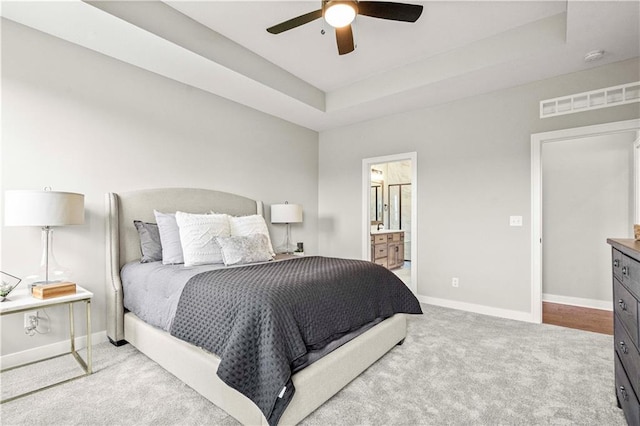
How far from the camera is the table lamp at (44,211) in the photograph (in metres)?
2.07

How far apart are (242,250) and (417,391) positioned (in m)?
1.73

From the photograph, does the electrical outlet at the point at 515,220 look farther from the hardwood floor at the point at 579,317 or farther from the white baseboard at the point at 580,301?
the white baseboard at the point at 580,301

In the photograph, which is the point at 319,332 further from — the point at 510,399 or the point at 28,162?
the point at 28,162

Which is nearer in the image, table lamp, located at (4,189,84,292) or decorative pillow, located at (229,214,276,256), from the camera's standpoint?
table lamp, located at (4,189,84,292)

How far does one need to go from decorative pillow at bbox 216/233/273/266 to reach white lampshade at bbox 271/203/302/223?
130 cm

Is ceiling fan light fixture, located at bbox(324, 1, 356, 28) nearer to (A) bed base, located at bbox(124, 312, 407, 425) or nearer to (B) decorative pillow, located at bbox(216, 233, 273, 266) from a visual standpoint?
(B) decorative pillow, located at bbox(216, 233, 273, 266)

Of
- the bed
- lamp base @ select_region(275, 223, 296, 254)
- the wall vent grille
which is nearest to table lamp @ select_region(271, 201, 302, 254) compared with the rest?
lamp base @ select_region(275, 223, 296, 254)

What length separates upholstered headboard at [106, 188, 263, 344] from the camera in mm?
2686

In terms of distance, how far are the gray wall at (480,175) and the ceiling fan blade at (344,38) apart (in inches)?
78.5

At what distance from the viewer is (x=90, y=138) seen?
2.78 metres

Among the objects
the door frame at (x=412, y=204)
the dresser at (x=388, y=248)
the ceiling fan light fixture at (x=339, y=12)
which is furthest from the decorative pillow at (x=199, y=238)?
the dresser at (x=388, y=248)

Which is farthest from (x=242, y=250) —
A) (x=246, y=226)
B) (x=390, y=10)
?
(x=390, y=10)

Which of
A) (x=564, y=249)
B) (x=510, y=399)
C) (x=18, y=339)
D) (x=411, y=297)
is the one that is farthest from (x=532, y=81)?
(x=18, y=339)

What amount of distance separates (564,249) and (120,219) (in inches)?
208
